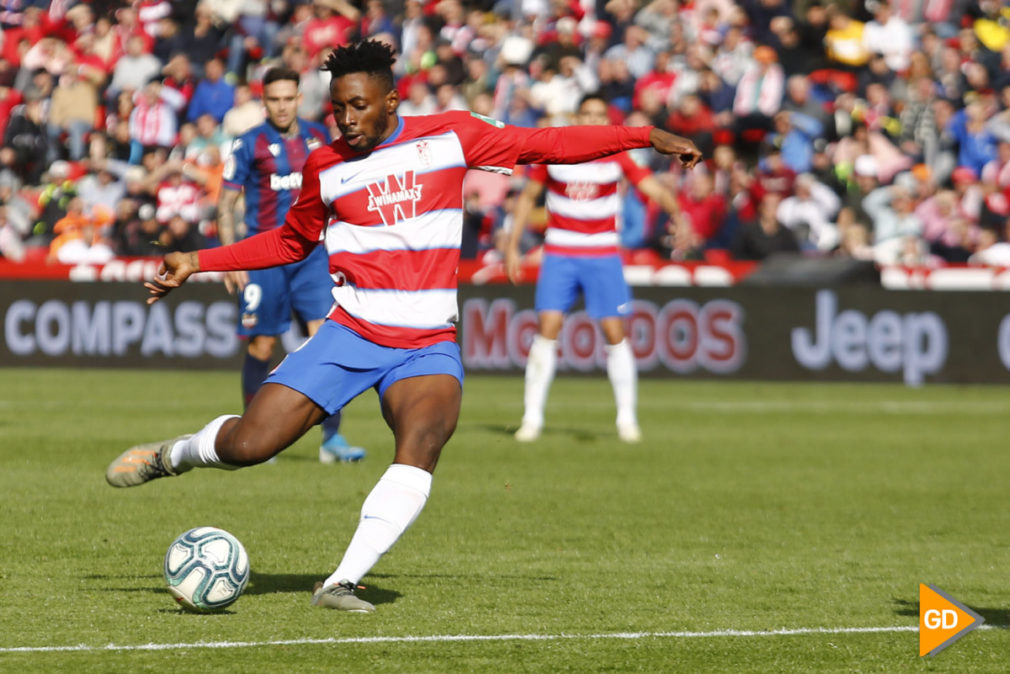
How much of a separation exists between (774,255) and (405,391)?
13361mm

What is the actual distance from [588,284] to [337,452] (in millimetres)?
2550

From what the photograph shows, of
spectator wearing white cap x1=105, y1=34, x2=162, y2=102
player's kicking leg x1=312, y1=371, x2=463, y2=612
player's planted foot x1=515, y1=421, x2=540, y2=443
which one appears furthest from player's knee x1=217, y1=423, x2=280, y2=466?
spectator wearing white cap x1=105, y1=34, x2=162, y2=102

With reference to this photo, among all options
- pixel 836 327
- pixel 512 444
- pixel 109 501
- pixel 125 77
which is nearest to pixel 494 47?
pixel 125 77

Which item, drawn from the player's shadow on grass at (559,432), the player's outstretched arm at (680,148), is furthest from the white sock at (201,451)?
the player's shadow on grass at (559,432)

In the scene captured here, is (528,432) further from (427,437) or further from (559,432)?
(427,437)

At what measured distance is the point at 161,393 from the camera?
16719 mm

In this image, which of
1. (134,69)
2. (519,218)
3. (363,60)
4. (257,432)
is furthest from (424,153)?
(134,69)

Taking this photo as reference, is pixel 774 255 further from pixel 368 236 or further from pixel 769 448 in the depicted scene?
pixel 368 236

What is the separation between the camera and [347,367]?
6.21 metres

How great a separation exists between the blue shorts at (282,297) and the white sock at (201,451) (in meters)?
4.07

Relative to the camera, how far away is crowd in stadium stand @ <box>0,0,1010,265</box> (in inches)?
782

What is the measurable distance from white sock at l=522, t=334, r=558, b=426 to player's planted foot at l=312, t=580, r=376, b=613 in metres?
6.82

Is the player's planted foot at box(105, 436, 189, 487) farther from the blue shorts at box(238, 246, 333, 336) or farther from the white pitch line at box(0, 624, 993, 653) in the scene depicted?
the blue shorts at box(238, 246, 333, 336)

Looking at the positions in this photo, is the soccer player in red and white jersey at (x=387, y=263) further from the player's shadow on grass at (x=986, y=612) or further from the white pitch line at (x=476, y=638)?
the player's shadow on grass at (x=986, y=612)
